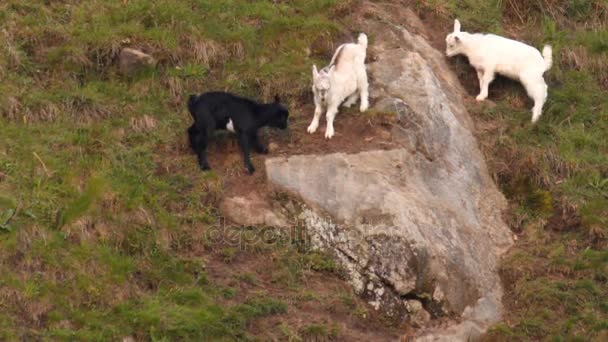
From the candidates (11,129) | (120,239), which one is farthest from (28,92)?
(120,239)

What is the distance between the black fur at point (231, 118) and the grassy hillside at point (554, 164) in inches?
123

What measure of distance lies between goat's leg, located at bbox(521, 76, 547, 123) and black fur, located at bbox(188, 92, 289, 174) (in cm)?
372

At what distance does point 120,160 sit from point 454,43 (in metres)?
5.35

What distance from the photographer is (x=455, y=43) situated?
16031 millimetres

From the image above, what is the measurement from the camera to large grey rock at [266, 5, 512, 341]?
1261cm

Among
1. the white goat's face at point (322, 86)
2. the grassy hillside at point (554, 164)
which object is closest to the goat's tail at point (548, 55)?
the grassy hillside at point (554, 164)

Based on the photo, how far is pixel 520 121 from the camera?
50.5 feet

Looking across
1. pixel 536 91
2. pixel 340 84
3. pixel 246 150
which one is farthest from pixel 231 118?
pixel 536 91

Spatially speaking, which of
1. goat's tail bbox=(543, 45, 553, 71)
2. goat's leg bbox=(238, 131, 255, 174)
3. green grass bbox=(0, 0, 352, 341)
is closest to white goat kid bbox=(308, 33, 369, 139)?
green grass bbox=(0, 0, 352, 341)

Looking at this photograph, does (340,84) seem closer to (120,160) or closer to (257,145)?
(257,145)

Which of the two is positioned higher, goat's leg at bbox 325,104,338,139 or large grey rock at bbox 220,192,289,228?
goat's leg at bbox 325,104,338,139

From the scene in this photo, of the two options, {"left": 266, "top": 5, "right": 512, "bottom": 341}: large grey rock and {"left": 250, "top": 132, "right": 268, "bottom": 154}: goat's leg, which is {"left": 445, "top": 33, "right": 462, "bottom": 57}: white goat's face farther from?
{"left": 250, "top": 132, "right": 268, "bottom": 154}: goat's leg

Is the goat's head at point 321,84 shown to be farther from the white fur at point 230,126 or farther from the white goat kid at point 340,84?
the white fur at point 230,126

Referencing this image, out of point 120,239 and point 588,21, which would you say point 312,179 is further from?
point 588,21
